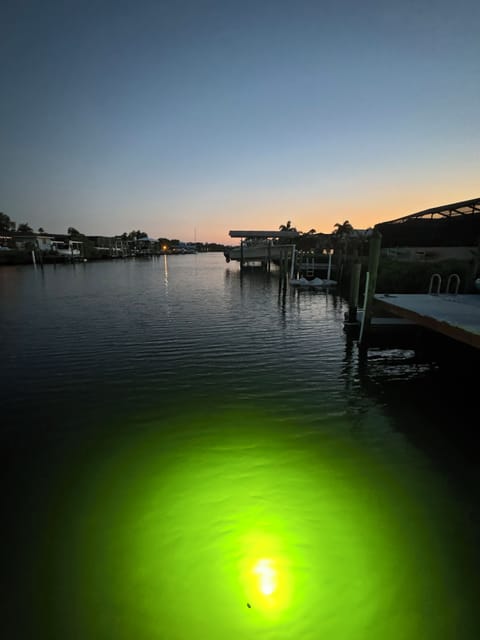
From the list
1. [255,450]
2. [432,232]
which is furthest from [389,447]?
[432,232]

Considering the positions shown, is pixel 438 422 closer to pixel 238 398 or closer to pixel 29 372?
pixel 238 398

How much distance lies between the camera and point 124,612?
11.9 feet

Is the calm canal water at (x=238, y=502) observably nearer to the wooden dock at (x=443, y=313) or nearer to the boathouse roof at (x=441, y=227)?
the wooden dock at (x=443, y=313)

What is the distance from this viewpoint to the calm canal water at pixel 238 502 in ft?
12.0

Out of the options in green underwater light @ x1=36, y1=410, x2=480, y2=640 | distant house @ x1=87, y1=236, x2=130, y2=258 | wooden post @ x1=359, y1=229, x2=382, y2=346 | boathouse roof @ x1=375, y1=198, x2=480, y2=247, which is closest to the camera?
green underwater light @ x1=36, y1=410, x2=480, y2=640

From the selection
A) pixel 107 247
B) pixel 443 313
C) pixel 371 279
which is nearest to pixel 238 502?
pixel 443 313

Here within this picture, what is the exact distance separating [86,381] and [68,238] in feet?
349

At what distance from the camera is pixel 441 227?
3136 cm

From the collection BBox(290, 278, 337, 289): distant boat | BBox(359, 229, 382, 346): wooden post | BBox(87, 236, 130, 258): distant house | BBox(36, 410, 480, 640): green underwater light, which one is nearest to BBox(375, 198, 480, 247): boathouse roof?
BBox(290, 278, 337, 289): distant boat

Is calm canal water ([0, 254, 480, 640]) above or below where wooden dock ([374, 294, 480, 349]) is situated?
below

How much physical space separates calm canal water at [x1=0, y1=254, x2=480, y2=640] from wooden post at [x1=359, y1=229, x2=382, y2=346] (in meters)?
2.63

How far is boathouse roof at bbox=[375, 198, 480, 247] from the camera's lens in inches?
1091

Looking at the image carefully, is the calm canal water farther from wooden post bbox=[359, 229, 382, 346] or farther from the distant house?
the distant house

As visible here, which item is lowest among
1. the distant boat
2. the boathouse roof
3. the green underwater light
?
the green underwater light
